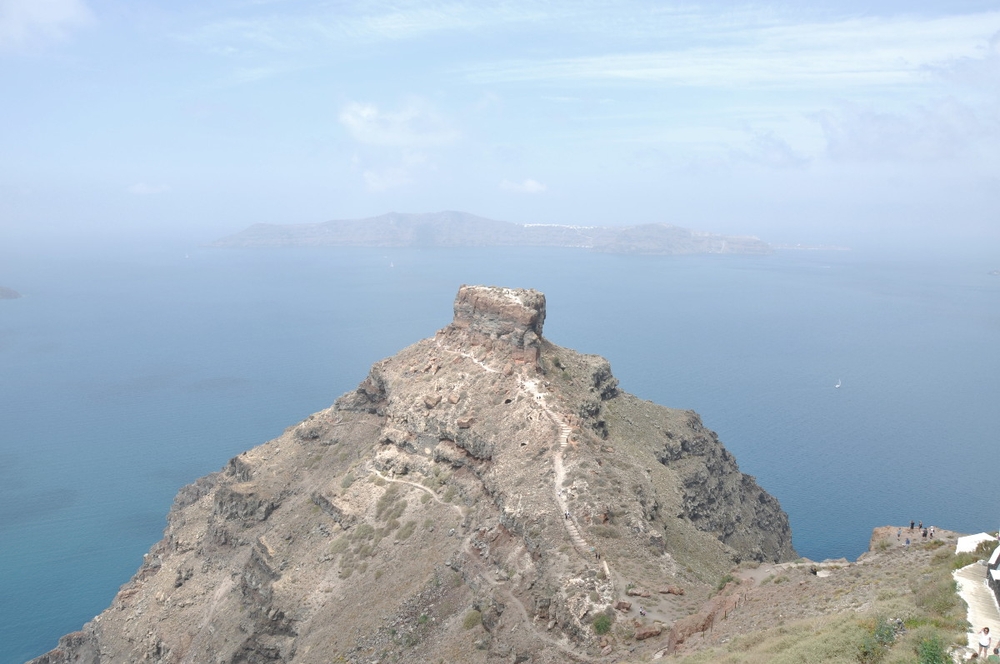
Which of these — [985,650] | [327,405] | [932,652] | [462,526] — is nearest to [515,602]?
[462,526]

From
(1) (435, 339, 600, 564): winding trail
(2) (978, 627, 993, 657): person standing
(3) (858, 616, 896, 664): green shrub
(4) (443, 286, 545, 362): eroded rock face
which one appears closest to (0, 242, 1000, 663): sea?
(4) (443, 286, 545, 362): eroded rock face

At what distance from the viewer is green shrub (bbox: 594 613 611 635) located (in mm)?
31422

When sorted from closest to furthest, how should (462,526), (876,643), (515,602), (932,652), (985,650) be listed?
(932,652), (985,650), (876,643), (515,602), (462,526)

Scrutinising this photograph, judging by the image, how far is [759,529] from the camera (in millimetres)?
59656

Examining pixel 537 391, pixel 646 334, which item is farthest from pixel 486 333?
pixel 646 334

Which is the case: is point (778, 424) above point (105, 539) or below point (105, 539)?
above

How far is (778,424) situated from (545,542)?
99013 mm

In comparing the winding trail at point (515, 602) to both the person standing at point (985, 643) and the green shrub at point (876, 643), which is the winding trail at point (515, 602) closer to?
the green shrub at point (876, 643)

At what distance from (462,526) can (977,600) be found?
27.9 meters

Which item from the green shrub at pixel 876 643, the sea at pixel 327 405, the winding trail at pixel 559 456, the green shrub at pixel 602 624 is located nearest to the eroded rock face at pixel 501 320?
the winding trail at pixel 559 456

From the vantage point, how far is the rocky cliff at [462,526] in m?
35.8

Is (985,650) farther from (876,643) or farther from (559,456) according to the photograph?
(559,456)

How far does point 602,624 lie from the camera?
1244 inches

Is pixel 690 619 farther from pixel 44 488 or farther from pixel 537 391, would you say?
pixel 44 488
